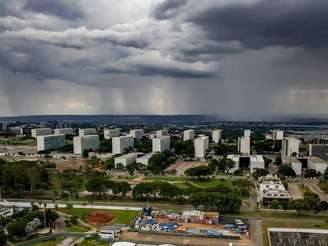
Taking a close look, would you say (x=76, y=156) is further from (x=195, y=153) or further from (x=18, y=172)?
(x=18, y=172)

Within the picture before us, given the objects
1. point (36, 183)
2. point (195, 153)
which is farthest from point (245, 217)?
point (195, 153)

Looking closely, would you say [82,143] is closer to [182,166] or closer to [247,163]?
[182,166]

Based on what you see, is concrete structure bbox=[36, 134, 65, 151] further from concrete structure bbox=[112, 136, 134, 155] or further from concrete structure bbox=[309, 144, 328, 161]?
concrete structure bbox=[309, 144, 328, 161]

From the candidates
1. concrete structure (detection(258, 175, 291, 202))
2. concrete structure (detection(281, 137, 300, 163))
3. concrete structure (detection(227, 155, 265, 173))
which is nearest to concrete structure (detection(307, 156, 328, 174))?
concrete structure (detection(227, 155, 265, 173))

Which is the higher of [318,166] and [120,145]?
[120,145]

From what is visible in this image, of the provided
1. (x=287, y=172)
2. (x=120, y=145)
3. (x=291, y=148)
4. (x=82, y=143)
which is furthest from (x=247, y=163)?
(x=82, y=143)

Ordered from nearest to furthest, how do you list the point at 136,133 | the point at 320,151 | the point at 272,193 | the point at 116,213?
the point at 116,213, the point at 272,193, the point at 320,151, the point at 136,133
